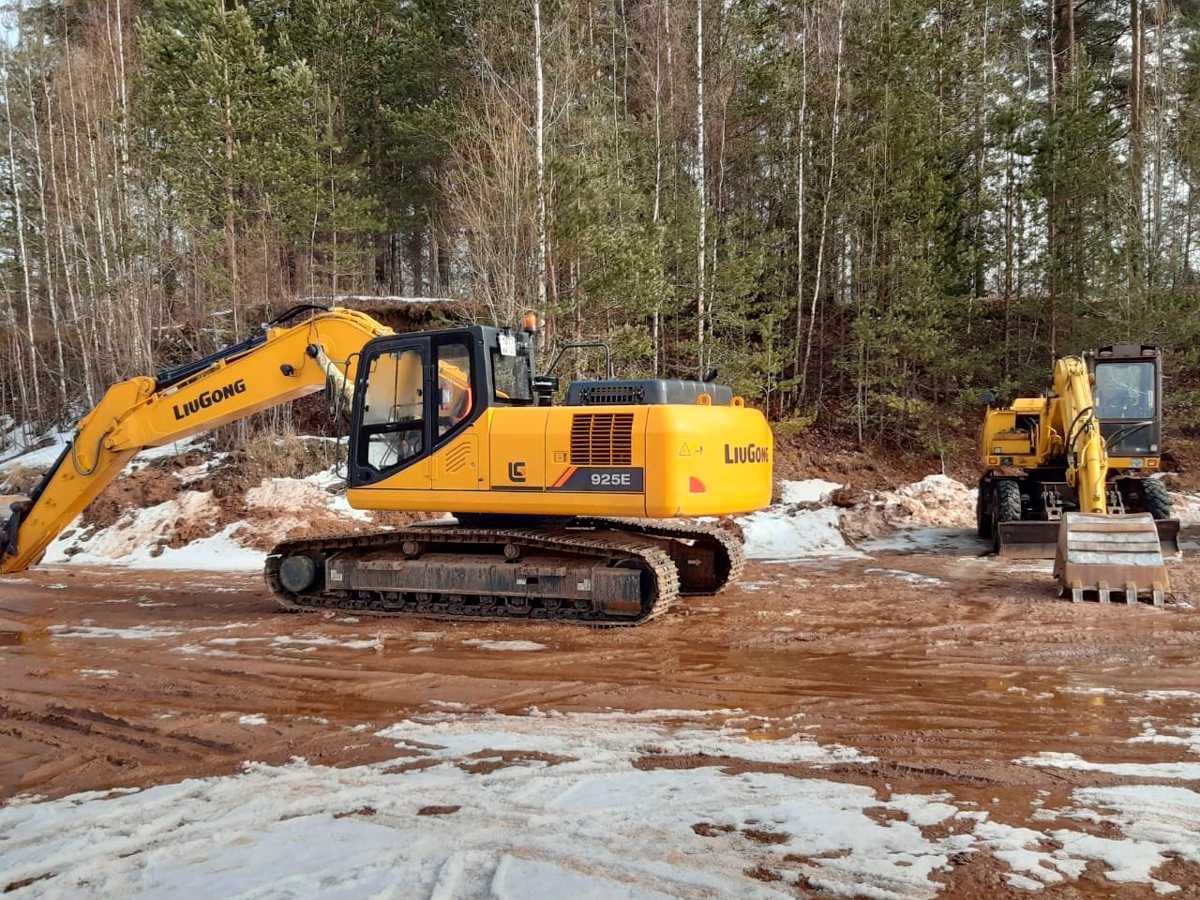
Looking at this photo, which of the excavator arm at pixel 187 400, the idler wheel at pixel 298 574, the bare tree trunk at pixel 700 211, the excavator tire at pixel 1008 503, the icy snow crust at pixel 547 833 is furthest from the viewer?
the bare tree trunk at pixel 700 211

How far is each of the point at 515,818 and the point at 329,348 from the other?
6.12m

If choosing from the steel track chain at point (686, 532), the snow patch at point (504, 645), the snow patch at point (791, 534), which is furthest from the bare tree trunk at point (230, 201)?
the snow patch at point (504, 645)

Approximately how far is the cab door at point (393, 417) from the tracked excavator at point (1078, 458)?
6443mm

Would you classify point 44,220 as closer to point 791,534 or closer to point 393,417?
point 393,417

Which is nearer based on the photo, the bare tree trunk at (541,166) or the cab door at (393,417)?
the cab door at (393,417)

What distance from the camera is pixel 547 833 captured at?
11.7 ft

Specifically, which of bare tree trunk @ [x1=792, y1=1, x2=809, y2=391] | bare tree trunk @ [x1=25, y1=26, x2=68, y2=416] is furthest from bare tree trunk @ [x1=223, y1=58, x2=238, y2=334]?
bare tree trunk @ [x1=792, y1=1, x2=809, y2=391]

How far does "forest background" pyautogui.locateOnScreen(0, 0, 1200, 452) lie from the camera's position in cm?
1717

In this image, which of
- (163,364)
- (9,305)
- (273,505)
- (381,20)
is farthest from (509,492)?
(9,305)

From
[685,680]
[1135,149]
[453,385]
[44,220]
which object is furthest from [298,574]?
[44,220]

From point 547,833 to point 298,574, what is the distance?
5800 mm

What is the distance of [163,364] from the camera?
22.4m

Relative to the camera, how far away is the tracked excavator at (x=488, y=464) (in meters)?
7.53

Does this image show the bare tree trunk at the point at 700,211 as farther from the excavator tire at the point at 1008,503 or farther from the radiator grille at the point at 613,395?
the radiator grille at the point at 613,395
